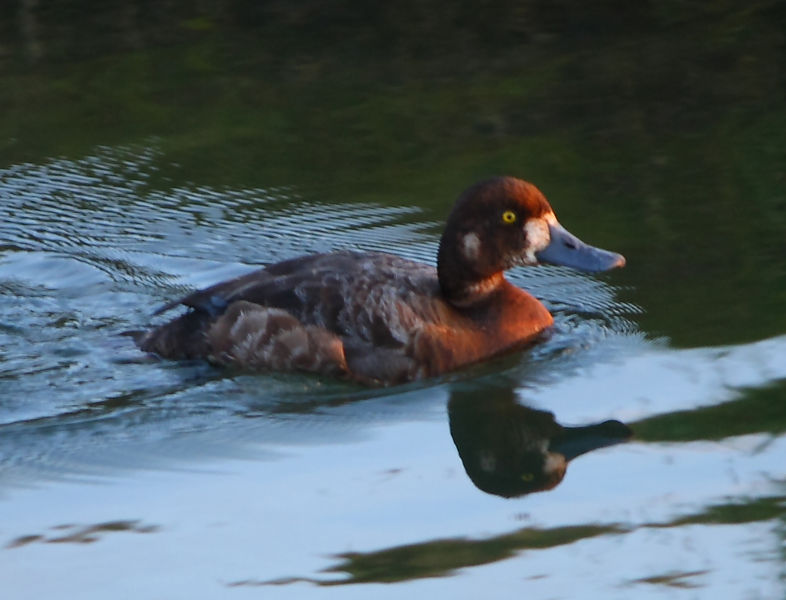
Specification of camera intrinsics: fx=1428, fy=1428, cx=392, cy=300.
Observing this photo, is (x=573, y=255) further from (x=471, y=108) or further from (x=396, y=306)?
(x=471, y=108)

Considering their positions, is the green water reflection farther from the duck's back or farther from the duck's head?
the duck's back

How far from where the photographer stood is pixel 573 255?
21.7 ft

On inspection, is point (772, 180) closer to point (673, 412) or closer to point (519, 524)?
point (673, 412)

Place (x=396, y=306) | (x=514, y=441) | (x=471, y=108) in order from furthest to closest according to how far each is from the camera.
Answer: (x=471, y=108) → (x=396, y=306) → (x=514, y=441)

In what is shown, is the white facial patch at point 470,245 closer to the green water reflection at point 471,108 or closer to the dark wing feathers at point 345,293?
the dark wing feathers at point 345,293

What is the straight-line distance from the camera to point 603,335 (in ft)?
22.0

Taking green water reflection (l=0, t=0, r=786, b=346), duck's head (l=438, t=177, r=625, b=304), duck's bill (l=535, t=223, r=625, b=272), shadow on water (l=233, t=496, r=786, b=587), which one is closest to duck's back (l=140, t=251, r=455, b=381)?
duck's head (l=438, t=177, r=625, b=304)

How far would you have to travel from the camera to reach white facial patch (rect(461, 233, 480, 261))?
654 centimetres

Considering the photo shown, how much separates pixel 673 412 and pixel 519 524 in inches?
42.8

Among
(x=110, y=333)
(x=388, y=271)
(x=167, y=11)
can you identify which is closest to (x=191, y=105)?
(x=167, y=11)

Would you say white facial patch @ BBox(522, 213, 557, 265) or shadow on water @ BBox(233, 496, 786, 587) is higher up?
white facial patch @ BBox(522, 213, 557, 265)

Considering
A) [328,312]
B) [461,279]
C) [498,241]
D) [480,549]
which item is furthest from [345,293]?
[480,549]

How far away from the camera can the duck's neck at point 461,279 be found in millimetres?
6543

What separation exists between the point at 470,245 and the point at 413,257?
4.03 feet
